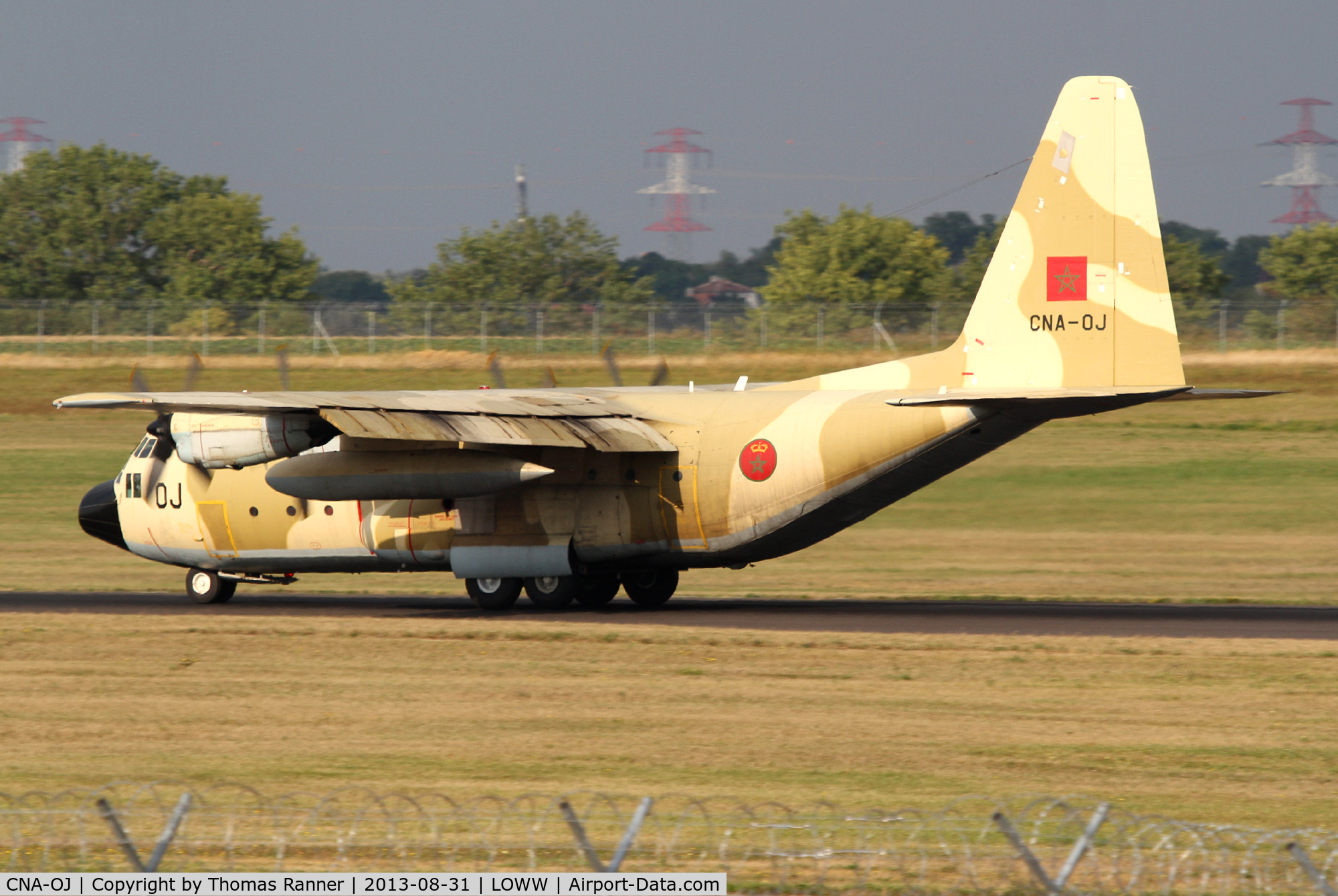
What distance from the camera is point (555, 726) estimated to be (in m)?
15.7

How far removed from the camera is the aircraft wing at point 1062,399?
20.9m

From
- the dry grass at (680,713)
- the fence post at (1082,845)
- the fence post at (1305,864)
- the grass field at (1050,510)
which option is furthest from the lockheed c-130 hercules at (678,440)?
the fence post at (1305,864)

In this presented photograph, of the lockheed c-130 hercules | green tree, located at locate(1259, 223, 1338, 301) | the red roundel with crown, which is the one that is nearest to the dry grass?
the lockheed c-130 hercules

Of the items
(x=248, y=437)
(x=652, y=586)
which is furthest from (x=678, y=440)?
(x=248, y=437)

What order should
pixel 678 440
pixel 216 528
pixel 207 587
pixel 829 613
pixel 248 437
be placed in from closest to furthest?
pixel 248 437, pixel 678 440, pixel 829 613, pixel 216 528, pixel 207 587

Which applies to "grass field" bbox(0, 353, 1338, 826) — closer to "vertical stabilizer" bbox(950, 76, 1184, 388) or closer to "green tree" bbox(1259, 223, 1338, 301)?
"vertical stabilizer" bbox(950, 76, 1184, 388)

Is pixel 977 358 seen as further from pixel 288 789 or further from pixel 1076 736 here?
pixel 288 789

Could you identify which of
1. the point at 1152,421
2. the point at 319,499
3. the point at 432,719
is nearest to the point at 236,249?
the point at 1152,421

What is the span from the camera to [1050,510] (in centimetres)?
3656

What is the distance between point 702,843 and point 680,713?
597 cm

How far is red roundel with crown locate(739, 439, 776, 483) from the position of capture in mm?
22969

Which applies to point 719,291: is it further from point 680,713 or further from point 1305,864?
point 1305,864

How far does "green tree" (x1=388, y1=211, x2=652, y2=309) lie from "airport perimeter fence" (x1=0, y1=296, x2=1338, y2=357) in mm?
25253
